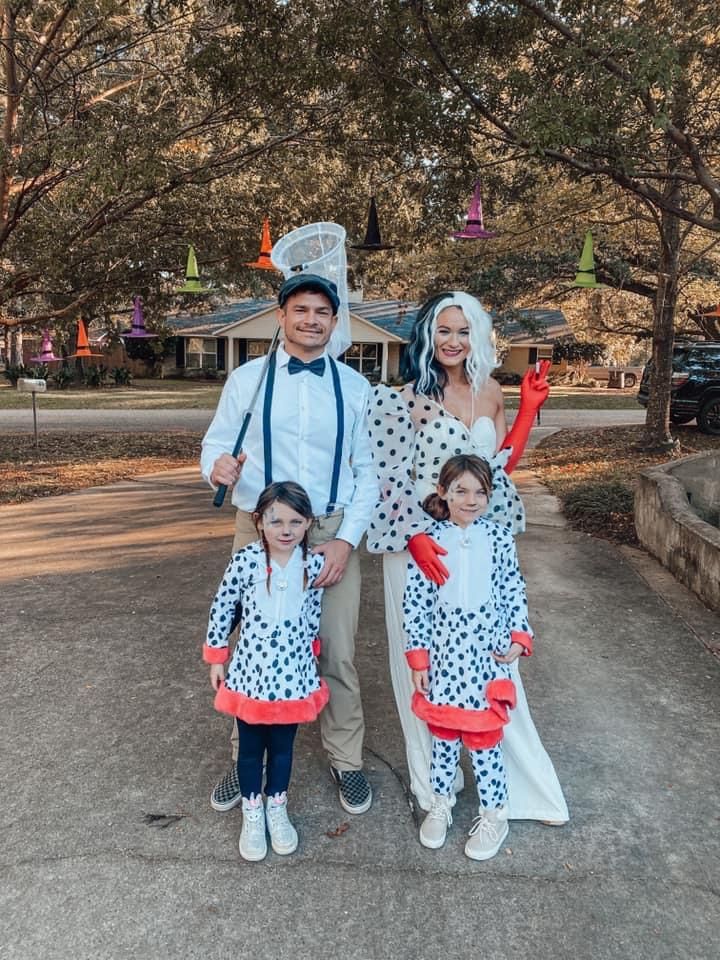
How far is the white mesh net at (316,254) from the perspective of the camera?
9.00 ft

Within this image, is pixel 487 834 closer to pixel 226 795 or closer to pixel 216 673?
pixel 226 795

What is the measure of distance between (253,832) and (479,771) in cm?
78

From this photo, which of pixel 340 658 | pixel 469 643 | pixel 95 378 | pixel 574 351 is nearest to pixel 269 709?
pixel 340 658

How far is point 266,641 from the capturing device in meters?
2.53

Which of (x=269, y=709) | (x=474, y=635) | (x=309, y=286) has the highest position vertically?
(x=309, y=286)

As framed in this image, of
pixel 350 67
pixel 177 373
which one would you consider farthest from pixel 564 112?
pixel 177 373

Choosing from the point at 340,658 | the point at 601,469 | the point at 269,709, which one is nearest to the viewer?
the point at 269,709

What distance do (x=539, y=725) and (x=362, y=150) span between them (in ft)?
22.2

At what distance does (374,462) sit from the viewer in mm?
2793

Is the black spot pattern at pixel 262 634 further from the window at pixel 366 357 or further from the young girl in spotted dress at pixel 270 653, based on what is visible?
the window at pixel 366 357

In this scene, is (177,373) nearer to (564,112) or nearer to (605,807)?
(564,112)

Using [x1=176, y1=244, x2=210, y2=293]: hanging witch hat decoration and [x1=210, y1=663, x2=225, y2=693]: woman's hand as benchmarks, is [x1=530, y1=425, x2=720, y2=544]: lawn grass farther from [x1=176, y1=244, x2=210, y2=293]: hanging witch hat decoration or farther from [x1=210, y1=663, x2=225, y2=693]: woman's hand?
[x1=176, y1=244, x2=210, y2=293]: hanging witch hat decoration

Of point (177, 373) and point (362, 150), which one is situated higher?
point (362, 150)

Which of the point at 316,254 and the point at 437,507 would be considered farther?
the point at 316,254
